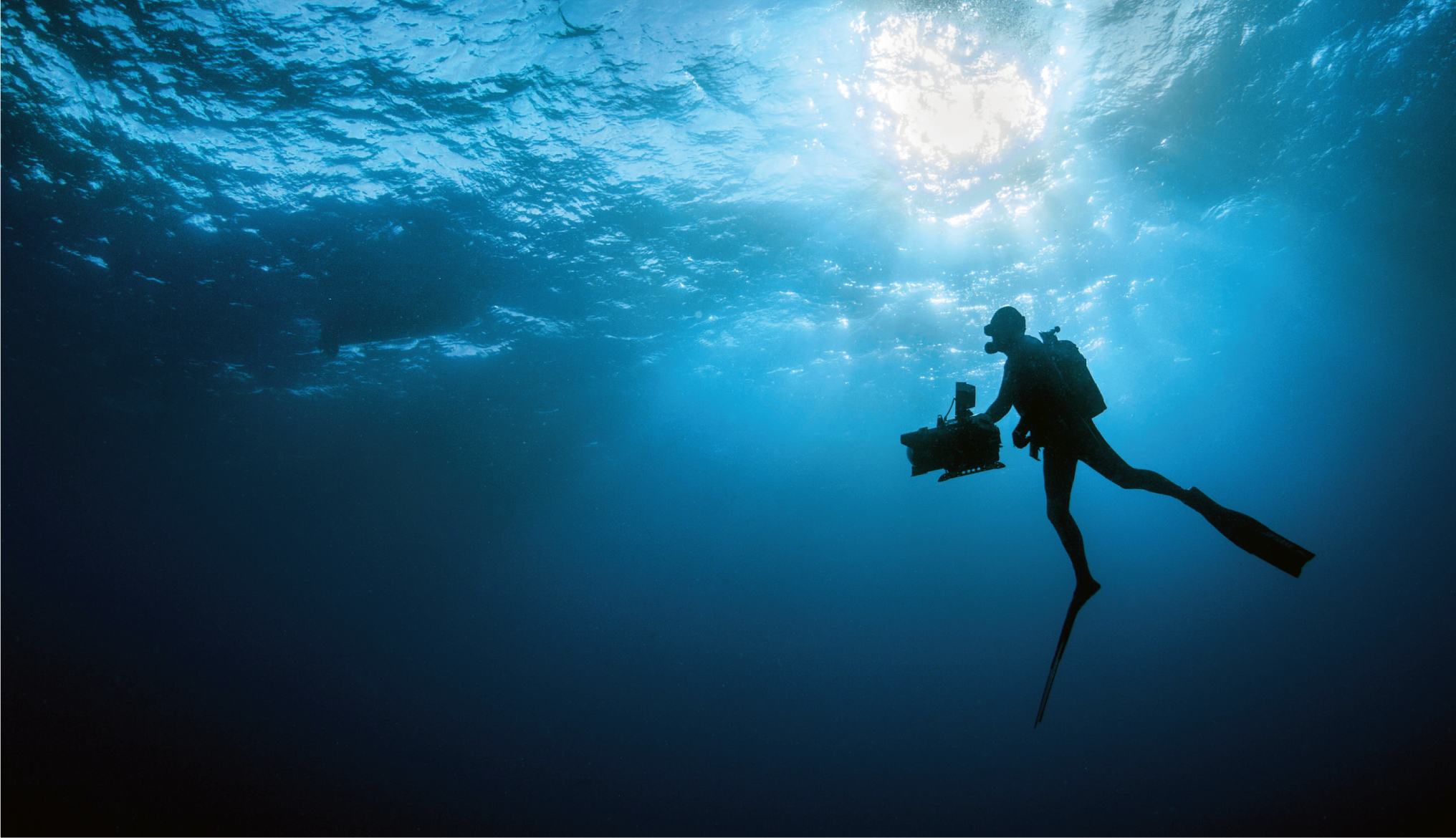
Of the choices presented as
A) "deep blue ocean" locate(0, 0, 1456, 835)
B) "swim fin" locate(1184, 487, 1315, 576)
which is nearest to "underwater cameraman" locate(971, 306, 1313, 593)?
"swim fin" locate(1184, 487, 1315, 576)

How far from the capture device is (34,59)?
6906 millimetres

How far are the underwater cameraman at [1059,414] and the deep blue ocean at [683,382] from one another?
21.5 feet

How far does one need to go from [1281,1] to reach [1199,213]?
5812 millimetres

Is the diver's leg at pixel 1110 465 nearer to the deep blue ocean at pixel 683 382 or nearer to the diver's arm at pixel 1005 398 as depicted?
the diver's arm at pixel 1005 398

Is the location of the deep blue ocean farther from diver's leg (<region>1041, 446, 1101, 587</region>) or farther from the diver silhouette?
diver's leg (<region>1041, 446, 1101, 587</region>)

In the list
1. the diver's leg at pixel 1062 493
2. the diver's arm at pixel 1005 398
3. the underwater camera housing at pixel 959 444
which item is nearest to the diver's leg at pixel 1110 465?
the diver's leg at pixel 1062 493

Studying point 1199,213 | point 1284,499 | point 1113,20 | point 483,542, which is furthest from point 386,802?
point 1284,499

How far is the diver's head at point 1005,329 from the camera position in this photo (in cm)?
357

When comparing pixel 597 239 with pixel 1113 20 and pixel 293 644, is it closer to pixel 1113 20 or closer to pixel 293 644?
pixel 1113 20

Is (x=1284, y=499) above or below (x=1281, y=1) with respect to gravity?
above

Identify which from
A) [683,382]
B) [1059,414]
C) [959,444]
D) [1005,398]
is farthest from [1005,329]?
[683,382]

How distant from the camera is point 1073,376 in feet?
11.8

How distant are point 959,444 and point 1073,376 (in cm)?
110

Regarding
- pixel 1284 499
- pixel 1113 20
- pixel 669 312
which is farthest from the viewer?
pixel 1284 499
